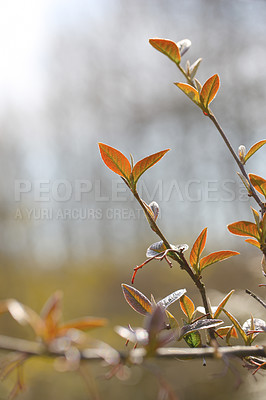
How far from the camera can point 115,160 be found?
273 millimetres

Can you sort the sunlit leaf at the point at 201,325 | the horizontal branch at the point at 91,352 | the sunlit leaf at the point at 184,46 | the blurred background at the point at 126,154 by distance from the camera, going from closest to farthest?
1. the horizontal branch at the point at 91,352
2. the sunlit leaf at the point at 201,325
3. the sunlit leaf at the point at 184,46
4. the blurred background at the point at 126,154

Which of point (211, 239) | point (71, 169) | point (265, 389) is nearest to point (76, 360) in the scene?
point (265, 389)

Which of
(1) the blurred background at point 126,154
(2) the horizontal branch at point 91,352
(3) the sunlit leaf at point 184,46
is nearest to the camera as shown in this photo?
(2) the horizontal branch at point 91,352

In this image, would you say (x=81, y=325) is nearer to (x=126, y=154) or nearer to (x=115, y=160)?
(x=115, y=160)

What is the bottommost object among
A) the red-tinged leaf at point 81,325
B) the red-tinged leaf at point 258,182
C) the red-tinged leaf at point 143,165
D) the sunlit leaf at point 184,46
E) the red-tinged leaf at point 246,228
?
the red-tinged leaf at point 81,325

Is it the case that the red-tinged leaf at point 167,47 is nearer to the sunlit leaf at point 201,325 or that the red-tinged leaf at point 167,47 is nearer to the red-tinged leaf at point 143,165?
the red-tinged leaf at point 143,165

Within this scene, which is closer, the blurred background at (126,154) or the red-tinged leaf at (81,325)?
the red-tinged leaf at (81,325)

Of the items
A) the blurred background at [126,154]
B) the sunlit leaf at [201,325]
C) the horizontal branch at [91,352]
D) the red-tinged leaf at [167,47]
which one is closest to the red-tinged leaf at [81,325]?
the horizontal branch at [91,352]

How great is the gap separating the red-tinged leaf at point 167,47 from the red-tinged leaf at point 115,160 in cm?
11

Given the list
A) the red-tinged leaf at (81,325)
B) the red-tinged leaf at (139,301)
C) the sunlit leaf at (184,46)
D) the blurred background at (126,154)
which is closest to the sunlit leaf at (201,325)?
the red-tinged leaf at (139,301)

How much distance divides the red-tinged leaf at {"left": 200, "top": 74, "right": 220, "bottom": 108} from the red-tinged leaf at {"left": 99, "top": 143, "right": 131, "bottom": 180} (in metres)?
0.10

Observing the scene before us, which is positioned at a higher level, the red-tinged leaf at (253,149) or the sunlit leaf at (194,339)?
the red-tinged leaf at (253,149)

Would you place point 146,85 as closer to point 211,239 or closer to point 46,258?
point 211,239

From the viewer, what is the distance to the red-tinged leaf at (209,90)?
0.32 meters
